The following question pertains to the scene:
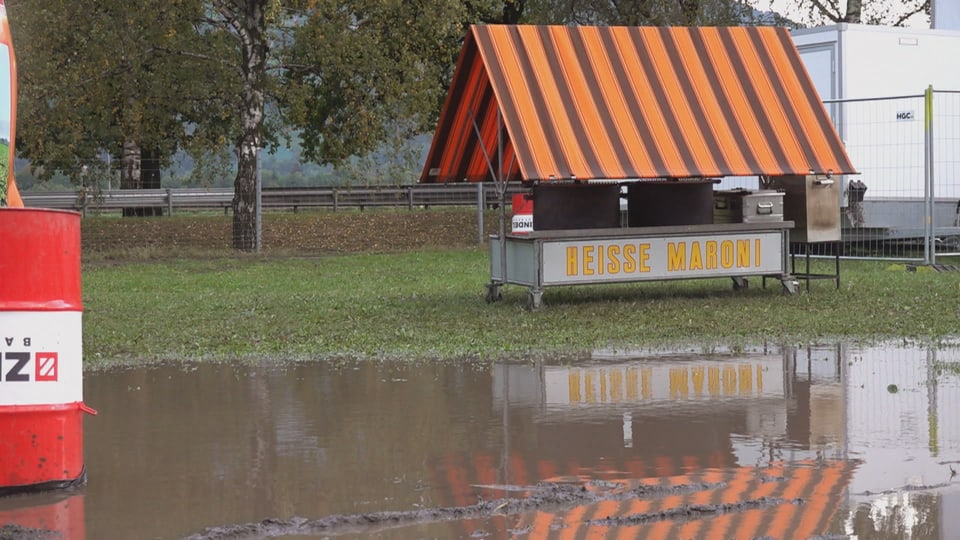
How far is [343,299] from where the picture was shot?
17.2 metres

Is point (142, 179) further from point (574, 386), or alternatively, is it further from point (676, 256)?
point (574, 386)

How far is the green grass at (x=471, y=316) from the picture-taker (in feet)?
41.5

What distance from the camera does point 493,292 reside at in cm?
1659

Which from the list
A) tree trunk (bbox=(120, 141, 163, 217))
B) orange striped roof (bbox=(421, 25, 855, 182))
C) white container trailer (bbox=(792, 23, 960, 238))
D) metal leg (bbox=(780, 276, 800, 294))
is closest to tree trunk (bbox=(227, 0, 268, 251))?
→ tree trunk (bbox=(120, 141, 163, 217))

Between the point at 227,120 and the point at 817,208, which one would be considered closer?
the point at 817,208

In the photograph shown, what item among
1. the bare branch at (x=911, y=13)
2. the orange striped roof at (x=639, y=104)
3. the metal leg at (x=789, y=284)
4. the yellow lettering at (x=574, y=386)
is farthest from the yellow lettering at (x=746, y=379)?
the bare branch at (x=911, y=13)

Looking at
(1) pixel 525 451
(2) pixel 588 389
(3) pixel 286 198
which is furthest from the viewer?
(3) pixel 286 198

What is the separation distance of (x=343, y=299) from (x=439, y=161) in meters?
2.20

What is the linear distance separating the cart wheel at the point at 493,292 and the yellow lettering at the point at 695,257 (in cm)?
233

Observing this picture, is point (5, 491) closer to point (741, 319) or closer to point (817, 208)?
point (741, 319)

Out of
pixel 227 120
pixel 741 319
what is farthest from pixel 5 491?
pixel 227 120

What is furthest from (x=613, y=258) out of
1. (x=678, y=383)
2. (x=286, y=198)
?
(x=286, y=198)

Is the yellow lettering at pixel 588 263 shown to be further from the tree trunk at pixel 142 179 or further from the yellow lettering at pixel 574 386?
the tree trunk at pixel 142 179

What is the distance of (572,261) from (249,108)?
15202mm
